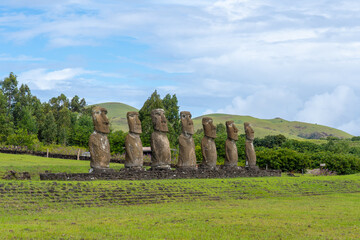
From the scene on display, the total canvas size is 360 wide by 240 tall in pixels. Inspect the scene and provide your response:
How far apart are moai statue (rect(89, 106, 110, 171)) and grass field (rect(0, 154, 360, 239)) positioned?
2937mm

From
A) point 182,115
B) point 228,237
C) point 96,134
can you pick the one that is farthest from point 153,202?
point 182,115

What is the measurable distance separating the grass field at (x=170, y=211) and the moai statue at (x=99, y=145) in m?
2.94

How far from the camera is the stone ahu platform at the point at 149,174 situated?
1912cm

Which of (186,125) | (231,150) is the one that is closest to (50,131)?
(231,150)

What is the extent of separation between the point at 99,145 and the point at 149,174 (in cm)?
267

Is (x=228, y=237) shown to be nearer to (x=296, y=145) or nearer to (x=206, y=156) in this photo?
(x=206, y=156)

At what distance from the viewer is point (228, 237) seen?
12234 millimetres

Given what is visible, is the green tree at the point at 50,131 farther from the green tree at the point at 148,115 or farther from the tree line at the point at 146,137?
the green tree at the point at 148,115

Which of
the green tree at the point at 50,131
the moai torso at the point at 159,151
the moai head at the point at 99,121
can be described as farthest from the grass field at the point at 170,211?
the green tree at the point at 50,131

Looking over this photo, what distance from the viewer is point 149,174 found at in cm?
2214

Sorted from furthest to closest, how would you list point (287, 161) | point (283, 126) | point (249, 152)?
point (283, 126) → point (287, 161) → point (249, 152)

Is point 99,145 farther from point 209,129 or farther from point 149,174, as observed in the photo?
point 209,129

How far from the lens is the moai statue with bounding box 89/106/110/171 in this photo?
21.6m

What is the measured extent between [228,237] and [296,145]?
4768cm
